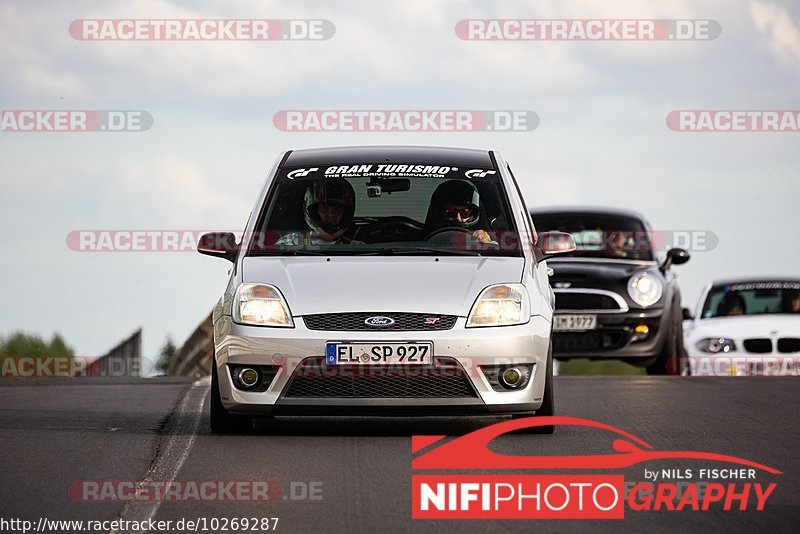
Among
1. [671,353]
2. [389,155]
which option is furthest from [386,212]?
[671,353]

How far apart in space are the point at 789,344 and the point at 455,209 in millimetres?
8055

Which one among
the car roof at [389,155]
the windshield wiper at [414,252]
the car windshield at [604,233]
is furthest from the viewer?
the car windshield at [604,233]

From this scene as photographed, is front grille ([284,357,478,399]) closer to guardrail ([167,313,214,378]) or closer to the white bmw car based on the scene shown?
the white bmw car

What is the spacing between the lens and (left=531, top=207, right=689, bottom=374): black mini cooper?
1667 cm

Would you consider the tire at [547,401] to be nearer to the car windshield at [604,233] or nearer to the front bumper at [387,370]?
the front bumper at [387,370]

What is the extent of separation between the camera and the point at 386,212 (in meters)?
10.7

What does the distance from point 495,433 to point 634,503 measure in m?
2.60

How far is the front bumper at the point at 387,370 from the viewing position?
9.11m

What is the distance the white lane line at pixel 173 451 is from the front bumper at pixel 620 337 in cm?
516

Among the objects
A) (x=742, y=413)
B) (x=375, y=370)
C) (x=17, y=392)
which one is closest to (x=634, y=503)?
(x=375, y=370)

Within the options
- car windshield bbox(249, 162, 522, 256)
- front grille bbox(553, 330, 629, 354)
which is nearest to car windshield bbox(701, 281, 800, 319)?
front grille bbox(553, 330, 629, 354)

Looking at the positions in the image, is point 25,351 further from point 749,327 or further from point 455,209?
point 455,209

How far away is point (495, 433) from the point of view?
9469 mm

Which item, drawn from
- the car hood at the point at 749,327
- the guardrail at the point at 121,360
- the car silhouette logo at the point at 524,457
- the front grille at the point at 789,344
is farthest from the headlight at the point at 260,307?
the guardrail at the point at 121,360
